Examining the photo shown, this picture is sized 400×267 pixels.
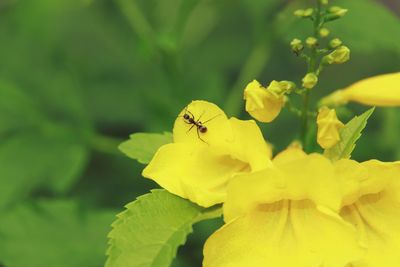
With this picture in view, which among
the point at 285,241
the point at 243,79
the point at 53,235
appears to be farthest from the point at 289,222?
the point at 243,79

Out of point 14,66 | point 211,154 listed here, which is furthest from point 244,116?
point 211,154

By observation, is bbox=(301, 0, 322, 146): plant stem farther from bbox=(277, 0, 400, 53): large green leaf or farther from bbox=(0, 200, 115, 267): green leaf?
bbox=(0, 200, 115, 267): green leaf

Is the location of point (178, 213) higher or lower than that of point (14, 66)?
lower

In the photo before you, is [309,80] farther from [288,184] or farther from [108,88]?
[108,88]

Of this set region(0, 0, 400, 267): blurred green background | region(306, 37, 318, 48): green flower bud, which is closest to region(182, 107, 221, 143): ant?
region(306, 37, 318, 48): green flower bud

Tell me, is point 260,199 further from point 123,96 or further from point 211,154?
point 123,96
